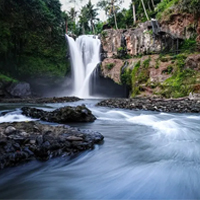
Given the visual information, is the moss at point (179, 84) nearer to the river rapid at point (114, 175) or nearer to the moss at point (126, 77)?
the moss at point (126, 77)

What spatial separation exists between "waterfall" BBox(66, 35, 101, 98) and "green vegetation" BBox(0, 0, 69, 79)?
1.45m

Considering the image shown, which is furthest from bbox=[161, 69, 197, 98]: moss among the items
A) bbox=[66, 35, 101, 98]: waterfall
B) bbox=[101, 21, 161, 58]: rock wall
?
bbox=[66, 35, 101, 98]: waterfall

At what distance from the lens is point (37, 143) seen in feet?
8.65

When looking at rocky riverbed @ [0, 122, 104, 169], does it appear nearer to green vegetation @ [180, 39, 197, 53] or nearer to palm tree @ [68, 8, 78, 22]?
green vegetation @ [180, 39, 197, 53]

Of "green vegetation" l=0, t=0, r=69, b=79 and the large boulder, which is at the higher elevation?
"green vegetation" l=0, t=0, r=69, b=79

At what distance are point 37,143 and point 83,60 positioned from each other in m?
21.0

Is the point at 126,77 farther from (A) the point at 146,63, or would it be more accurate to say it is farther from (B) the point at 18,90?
(B) the point at 18,90

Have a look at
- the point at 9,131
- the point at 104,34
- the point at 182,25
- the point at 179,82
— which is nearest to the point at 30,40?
the point at 104,34

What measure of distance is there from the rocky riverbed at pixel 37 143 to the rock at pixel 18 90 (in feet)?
46.0

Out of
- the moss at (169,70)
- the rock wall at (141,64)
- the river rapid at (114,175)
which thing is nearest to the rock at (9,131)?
the river rapid at (114,175)

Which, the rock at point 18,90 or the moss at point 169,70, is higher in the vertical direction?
the moss at point 169,70

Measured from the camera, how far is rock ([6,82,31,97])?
1555 cm

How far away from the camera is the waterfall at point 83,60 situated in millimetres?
21188

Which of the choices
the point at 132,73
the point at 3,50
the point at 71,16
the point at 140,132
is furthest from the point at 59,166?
the point at 71,16
